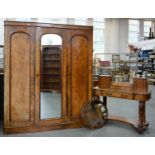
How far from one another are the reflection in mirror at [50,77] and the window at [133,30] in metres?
13.8

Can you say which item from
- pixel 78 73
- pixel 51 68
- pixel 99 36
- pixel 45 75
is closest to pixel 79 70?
pixel 78 73

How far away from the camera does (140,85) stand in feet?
12.8

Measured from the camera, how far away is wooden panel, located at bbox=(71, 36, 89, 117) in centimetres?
401

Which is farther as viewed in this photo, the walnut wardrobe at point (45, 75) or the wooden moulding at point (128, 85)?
the wooden moulding at point (128, 85)

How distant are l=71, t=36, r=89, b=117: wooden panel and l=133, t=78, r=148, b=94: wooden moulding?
877mm

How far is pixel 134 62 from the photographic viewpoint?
45.5ft

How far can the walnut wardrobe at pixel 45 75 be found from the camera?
3.68 metres

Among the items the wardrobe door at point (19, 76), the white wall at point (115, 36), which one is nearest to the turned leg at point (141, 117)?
the wardrobe door at point (19, 76)

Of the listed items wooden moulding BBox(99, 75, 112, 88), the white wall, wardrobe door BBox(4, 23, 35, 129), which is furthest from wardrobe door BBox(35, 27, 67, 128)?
the white wall

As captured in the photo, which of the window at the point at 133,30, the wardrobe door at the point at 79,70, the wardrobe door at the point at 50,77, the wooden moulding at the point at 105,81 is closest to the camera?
the wardrobe door at the point at 50,77

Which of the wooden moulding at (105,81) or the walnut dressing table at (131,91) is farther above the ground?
the wooden moulding at (105,81)

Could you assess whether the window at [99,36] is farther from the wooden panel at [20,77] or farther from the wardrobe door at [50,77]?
the wooden panel at [20,77]

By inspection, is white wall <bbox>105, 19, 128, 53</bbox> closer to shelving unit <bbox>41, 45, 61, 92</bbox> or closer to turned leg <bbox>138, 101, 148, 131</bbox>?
turned leg <bbox>138, 101, 148, 131</bbox>

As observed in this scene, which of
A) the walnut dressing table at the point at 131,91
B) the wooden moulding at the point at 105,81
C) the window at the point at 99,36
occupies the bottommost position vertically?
the walnut dressing table at the point at 131,91
